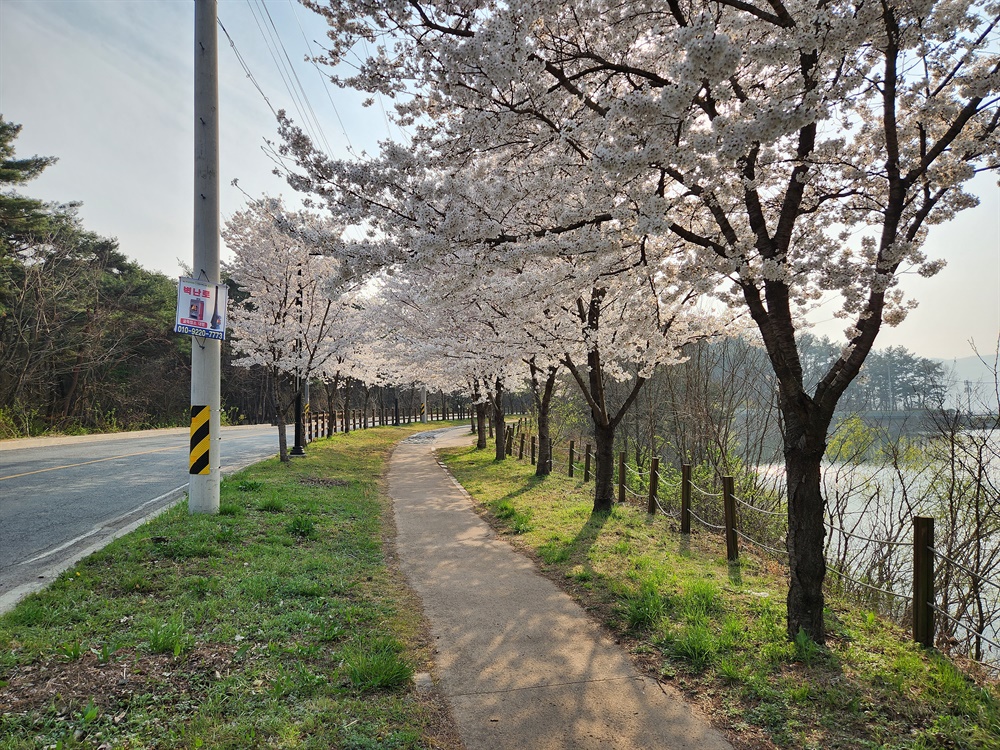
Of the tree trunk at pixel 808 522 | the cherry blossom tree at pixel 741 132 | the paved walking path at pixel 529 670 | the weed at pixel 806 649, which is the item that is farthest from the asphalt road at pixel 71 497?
the tree trunk at pixel 808 522

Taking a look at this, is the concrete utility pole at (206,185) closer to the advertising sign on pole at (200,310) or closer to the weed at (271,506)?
the advertising sign on pole at (200,310)

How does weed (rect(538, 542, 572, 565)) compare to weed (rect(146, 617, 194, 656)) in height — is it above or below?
below

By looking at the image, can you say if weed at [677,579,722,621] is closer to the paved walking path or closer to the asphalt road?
the paved walking path

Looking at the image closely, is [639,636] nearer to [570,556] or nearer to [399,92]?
[570,556]

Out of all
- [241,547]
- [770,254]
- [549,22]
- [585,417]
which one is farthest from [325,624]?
[585,417]

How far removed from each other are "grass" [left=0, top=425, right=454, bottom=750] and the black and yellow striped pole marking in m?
0.88

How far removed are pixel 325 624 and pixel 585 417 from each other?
21.6 meters

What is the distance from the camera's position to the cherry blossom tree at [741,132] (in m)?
3.59

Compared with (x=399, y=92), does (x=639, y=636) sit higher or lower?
lower

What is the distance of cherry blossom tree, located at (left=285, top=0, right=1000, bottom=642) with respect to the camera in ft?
11.8

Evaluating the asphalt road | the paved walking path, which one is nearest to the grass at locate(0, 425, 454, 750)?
the paved walking path

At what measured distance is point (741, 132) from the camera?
11.1 ft

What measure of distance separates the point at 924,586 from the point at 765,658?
4.56 ft

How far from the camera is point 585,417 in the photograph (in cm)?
2527
